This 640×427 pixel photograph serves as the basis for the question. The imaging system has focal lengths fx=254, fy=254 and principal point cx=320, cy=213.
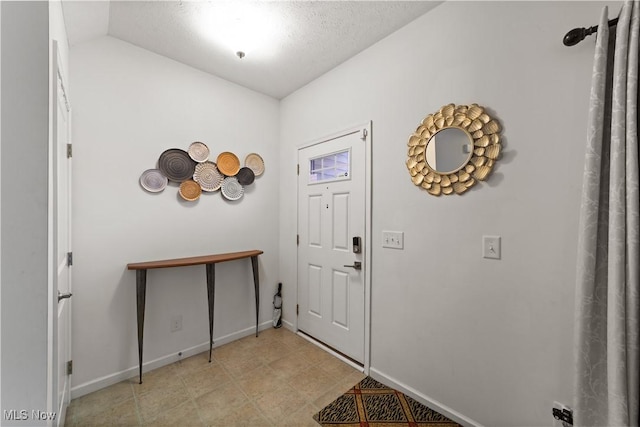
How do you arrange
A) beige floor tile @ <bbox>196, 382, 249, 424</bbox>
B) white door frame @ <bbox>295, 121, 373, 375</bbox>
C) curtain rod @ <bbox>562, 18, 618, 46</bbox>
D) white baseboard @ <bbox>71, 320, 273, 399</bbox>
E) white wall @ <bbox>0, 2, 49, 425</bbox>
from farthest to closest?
white door frame @ <bbox>295, 121, 373, 375</bbox> < white baseboard @ <bbox>71, 320, 273, 399</bbox> < beige floor tile @ <bbox>196, 382, 249, 424</bbox> < curtain rod @ <bbox>562, 18, 618, 46</bbox> < white wall @ <bbox>0, 2, 49, 425</bbox>

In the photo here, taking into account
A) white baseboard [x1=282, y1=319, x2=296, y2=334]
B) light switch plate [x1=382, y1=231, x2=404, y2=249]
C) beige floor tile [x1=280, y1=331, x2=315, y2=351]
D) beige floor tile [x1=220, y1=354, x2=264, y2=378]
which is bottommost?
beige floor tile [x1=280, y1=331, x2=315, y2=351]

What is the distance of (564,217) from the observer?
1.21 m

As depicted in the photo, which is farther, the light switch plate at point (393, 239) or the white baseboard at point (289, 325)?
the white baseboard at point (289, 325)

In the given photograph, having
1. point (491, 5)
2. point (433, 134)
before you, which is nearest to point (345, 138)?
point (433, 134)

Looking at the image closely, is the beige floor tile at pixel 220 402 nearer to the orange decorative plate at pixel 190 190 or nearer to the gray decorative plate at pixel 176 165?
the orange decorative plate at pixel 190 190

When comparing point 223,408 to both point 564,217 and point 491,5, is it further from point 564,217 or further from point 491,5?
point 491,5

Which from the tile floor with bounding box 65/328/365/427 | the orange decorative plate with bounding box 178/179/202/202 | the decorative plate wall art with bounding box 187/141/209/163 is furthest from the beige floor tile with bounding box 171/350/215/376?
the decorative plate wall art with bounding box 187/141/209/163

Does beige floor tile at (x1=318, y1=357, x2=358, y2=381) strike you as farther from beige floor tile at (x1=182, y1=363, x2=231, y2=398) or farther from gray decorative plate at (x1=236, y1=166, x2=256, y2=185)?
gray decorative plate at (x1=236, y1=166, x2=256, y2=185)

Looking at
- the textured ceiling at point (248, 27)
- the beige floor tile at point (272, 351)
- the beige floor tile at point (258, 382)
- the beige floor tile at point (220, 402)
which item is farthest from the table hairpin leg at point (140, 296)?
the textured ceiling at point (248, 27)

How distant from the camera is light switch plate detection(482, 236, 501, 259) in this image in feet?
4.58

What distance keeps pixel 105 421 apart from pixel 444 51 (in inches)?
122

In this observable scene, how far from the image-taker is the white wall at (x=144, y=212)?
5.87 feet

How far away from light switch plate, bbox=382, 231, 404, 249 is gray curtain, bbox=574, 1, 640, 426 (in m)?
0.91

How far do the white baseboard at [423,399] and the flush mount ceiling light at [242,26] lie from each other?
267 cm
